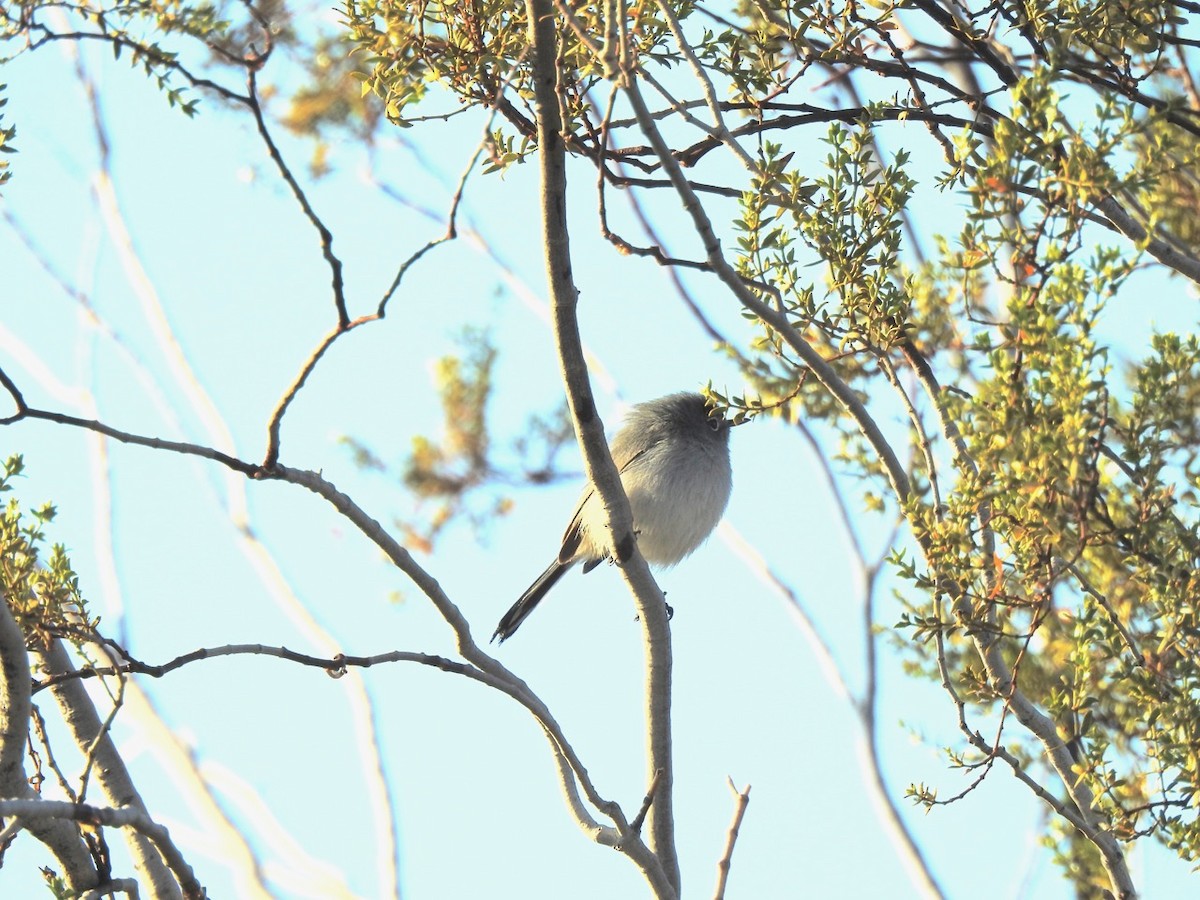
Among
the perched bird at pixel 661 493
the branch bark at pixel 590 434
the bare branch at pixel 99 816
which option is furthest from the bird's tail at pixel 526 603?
the bare branch at pixel 99 816

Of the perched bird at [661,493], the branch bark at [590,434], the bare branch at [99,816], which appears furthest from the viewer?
the perched bird at [661,493]

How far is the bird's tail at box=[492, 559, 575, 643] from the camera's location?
6203 millimetres

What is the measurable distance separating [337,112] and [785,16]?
5.62 metres

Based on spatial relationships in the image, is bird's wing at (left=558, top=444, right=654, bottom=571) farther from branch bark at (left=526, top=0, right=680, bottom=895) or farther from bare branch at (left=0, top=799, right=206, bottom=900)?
bare branch at (left=0, top=799, right=206, bottom=900)

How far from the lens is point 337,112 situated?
27.7ft

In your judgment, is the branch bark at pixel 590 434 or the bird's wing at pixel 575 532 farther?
the bird's wing at pixel 575 532

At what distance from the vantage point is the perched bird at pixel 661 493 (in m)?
6.00

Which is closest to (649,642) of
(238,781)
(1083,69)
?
(1083,69)

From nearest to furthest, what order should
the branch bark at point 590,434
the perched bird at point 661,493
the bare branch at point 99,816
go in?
the bare branch at point 99,816 < the branch bark at point 590,434 < the perched bird at point 661,493

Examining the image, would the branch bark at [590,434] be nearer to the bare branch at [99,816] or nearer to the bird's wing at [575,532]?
the bare branch at [99,816]

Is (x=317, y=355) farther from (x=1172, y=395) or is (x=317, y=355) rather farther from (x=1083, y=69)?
(x=1083, y=69)

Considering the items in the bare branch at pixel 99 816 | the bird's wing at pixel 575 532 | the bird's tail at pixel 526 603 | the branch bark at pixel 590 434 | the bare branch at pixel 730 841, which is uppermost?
the bird's wing at pixel 575 532

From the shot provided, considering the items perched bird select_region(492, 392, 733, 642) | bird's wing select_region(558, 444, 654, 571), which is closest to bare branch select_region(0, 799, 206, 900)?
perched bird select_region(492, 392, 733, 642)

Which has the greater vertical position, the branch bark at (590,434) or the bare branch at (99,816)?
the branch bark at (590,434)
